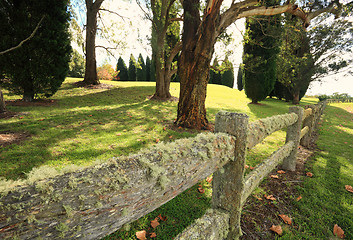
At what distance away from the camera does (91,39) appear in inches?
534

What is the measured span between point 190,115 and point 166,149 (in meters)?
5.25

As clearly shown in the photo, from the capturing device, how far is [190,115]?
243 inches

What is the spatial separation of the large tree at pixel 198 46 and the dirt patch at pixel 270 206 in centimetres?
331

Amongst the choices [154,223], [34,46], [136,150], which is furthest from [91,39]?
[154,223]

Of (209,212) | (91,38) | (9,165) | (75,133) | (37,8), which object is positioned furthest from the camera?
(91,38)

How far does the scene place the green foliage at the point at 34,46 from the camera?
6.98 m

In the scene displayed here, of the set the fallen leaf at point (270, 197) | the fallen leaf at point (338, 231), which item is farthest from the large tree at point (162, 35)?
the fallen leaf at point (338, 231)

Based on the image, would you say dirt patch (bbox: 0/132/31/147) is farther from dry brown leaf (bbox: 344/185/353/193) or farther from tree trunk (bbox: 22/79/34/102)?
dry brown leaf (bbox: 344/185/353/193)

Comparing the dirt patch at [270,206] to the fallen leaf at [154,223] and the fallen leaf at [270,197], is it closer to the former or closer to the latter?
the fallen leaf at [270,197]

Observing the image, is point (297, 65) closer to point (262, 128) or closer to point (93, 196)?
point (262, 128)

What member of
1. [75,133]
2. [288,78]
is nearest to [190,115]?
[75,133]

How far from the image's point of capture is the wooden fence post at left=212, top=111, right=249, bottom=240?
4.96 ft

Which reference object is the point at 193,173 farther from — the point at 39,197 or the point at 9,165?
the point at 9,165

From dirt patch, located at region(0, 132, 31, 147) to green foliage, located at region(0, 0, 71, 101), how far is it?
4.73 metres
